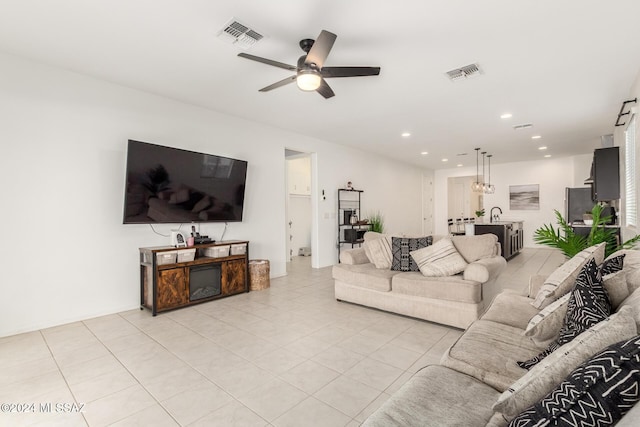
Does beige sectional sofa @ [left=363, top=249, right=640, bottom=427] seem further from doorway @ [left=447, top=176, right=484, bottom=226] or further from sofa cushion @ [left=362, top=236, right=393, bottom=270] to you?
doorway @ [left=447, top=176, right=484, bottom=226]

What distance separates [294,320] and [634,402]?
9.85 feet

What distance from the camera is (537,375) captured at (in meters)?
0.98

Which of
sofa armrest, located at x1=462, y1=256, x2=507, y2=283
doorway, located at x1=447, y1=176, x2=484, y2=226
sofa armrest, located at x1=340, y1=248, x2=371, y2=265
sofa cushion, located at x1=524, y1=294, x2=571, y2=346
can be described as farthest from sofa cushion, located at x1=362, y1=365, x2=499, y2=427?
doorway, located at x1=447, y1=176, x2=484, y2=226

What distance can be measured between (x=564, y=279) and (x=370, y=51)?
2439 mm

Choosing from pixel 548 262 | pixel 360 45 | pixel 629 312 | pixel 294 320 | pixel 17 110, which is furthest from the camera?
pixel 548 262

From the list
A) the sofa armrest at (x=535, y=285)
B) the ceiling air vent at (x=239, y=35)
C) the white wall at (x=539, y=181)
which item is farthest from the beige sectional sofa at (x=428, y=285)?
the white wall at (x=539, y=181)

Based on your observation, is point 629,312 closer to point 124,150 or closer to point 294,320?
point 294,320

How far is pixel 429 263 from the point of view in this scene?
3521 mm

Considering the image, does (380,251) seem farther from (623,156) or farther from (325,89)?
(623,156)

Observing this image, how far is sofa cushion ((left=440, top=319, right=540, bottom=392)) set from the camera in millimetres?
1427

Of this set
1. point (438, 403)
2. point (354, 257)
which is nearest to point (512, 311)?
point (438, 403)

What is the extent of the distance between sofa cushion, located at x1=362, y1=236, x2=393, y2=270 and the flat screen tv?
6.78 feet

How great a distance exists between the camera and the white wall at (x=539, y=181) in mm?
8703

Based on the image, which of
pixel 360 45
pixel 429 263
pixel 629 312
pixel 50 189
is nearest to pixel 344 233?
pixel 429 263
